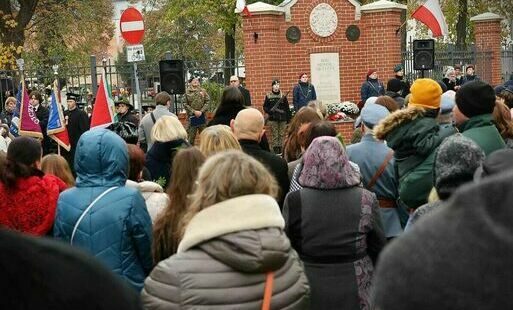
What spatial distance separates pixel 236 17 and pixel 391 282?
34843 millimetres

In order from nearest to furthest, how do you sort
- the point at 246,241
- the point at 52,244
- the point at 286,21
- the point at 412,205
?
1. the point at 52,244
2. the point at 246,241
3. the point at 412,205
4. the point at 286,21

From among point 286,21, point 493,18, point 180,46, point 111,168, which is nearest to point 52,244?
point 111,168

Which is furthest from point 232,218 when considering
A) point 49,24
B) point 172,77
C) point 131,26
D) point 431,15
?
point 49,24

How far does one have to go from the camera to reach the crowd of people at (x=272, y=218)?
145 cm

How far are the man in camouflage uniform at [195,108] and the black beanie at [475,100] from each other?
525 inches

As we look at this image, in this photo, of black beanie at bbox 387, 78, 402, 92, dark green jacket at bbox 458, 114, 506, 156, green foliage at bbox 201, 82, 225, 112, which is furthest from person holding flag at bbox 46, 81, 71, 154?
green foliage at bbox 201, 82, 225, 112

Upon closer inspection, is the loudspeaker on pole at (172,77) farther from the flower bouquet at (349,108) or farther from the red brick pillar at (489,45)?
the red brick pillar at (489,45)

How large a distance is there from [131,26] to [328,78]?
892 centimetres

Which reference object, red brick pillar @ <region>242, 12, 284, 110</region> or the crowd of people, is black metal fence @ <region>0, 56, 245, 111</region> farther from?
the crowd of people

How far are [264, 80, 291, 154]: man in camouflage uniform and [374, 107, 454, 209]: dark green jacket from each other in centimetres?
1459

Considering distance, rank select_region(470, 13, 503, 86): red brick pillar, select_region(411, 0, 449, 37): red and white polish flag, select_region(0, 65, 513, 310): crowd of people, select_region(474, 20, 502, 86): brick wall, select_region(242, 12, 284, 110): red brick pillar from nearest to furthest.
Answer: select_region(0, 65, 513, 310): crowd of people
select_region(411, 0, 449, 37): red and white polish flag
select_region(242, 12, 284, 110): red brick pillar
select_region(470, 13, 503, 86): red brick pillar
select_region(474, 20, 502, 86): brick wall

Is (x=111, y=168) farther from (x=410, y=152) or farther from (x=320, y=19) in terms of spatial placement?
(x=320, y=19)

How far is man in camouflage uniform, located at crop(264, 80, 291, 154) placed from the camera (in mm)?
20984

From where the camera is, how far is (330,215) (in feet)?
17.9
